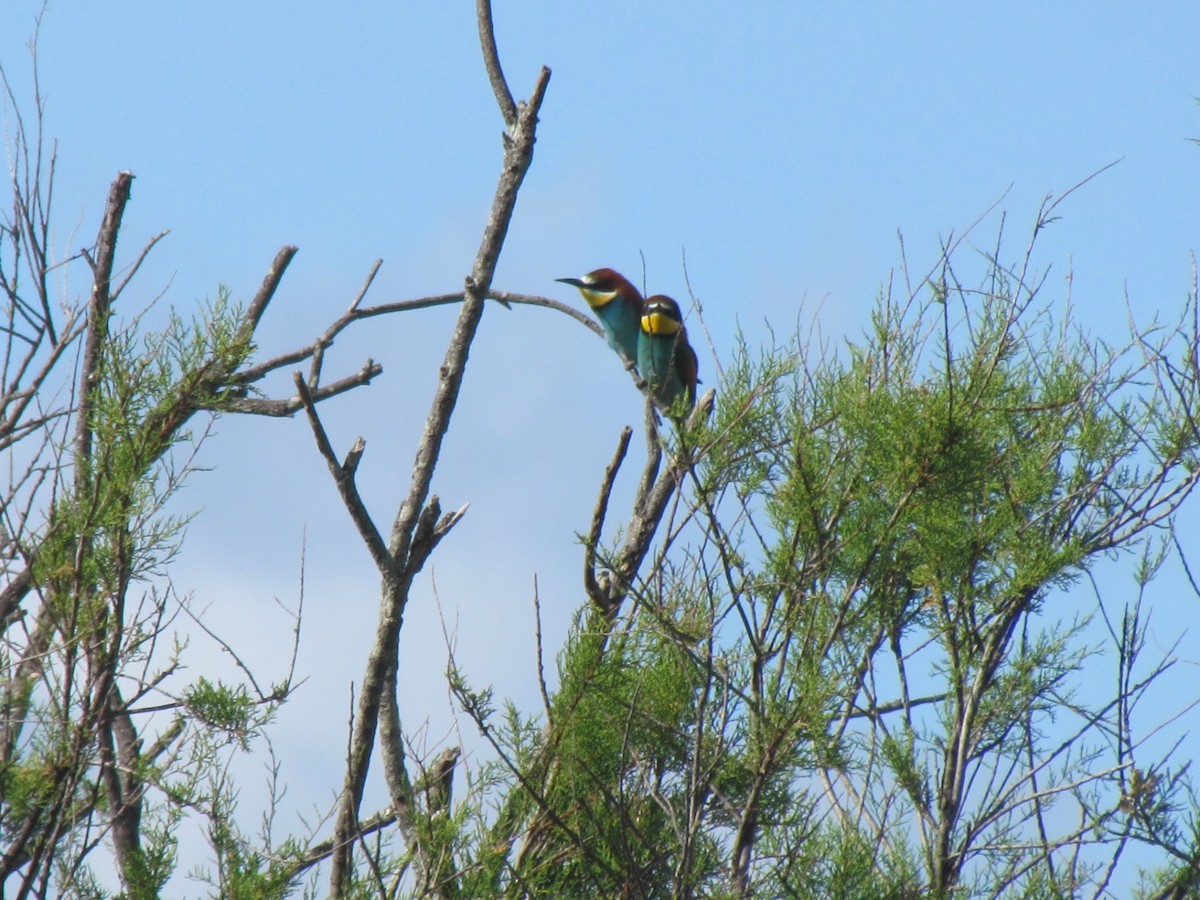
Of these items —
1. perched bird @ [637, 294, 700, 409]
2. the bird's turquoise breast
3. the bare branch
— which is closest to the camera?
the bare branch

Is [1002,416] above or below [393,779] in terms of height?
above

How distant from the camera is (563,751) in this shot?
4070mm

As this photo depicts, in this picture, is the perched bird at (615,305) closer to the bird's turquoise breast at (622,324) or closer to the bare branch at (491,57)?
the bird's turquoise breast at (622,324)

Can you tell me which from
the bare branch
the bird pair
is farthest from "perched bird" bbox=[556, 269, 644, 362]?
the bare branch

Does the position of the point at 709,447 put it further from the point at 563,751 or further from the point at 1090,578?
the point at 1090,578

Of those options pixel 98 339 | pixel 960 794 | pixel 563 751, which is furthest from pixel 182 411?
pixel 960 794

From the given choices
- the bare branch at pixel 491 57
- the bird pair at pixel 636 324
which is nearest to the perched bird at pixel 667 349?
the bird pair at pixel 636 324

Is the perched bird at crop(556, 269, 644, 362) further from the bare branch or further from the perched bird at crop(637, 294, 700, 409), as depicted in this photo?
the bare branch

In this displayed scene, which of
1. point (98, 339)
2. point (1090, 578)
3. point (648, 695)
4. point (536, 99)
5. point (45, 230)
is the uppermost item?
point (536, 99)

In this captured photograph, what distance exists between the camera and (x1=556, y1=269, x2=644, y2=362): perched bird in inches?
301

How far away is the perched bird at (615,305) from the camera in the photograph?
25.1 feet

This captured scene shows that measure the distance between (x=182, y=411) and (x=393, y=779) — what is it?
5.19 ft

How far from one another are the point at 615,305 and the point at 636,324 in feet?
0.60

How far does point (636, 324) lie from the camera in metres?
7.76
